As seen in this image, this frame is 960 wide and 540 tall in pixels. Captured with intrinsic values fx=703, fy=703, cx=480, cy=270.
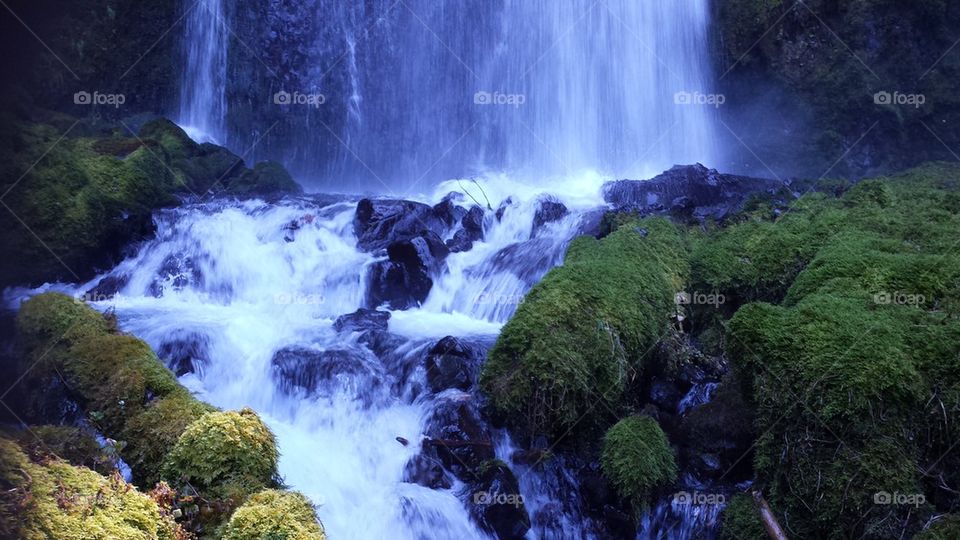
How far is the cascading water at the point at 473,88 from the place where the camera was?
19.5m

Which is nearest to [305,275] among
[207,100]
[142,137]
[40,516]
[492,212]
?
[492,212]

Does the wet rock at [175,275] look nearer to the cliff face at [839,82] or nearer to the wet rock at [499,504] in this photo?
the wet rock at [499,504]

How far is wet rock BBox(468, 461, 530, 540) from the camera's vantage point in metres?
6.29

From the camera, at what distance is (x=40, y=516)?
2.94m

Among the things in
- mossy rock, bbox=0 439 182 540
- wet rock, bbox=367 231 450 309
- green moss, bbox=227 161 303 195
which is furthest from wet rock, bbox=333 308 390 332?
green moss, bbox=227 161 303 195

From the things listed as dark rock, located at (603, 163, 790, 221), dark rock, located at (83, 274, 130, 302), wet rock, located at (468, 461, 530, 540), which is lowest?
wet rock, located at (468, 461, 530, 540)

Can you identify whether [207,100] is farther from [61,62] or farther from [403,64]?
[403,64]

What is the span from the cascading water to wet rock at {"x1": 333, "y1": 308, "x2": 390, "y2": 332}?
9.55 meters

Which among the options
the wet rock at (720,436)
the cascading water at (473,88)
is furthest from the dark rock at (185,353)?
the cascading water at (473,88)

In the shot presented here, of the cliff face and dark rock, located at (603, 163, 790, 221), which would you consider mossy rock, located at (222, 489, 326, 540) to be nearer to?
dark rock, located at (603, 163, 790, 221)

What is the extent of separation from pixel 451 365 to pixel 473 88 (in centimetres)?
1481

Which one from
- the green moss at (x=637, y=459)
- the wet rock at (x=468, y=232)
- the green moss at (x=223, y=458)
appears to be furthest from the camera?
the wet rock at (x=468, y=232)

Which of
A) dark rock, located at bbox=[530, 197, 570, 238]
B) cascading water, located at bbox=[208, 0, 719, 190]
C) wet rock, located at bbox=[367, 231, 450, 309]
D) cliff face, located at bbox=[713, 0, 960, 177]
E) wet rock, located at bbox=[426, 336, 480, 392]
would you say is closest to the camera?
wet rock, located at bbox=[426, 336, 480, 392]

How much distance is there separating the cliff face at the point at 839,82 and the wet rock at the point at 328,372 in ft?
45.7
